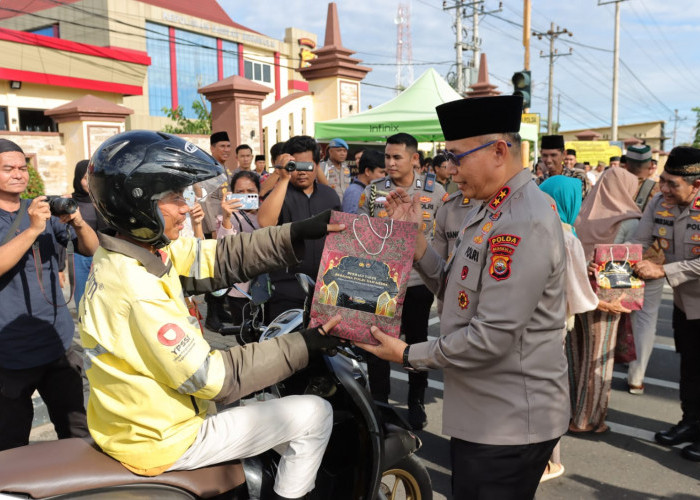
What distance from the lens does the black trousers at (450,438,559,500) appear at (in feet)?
6.08

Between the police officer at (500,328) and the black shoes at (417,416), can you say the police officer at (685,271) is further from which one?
the police officer at (500,328)

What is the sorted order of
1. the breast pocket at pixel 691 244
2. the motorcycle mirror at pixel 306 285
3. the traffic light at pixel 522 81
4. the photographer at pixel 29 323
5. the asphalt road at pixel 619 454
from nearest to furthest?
the motorcycle mirror at pixel 306 285
the photographer at pixel 29 323
the asphalt road at pixel 619 454
the breast pocket at pixel 691 244
the traffic light at pixel 522 81

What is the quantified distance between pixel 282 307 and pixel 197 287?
1.51m

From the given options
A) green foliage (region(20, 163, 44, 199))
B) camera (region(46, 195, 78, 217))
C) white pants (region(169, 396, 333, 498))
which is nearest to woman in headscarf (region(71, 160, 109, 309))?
camera (region(46, 195, 78, 217))

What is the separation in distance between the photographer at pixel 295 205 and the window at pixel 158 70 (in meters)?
31.6

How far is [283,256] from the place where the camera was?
2326 mm

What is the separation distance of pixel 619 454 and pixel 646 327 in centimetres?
138

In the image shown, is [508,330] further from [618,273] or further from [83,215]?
[83,215]

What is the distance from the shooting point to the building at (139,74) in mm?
11859

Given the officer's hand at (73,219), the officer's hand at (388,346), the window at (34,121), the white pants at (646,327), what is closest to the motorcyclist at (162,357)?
the officer's hand at (388,346)

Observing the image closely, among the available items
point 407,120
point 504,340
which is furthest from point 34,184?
point 504,340

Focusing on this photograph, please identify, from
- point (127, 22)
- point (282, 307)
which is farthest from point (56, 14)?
point (282, 307)

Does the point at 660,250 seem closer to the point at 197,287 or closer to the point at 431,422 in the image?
the point at 431,422

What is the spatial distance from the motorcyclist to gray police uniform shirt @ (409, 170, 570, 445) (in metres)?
0.46
